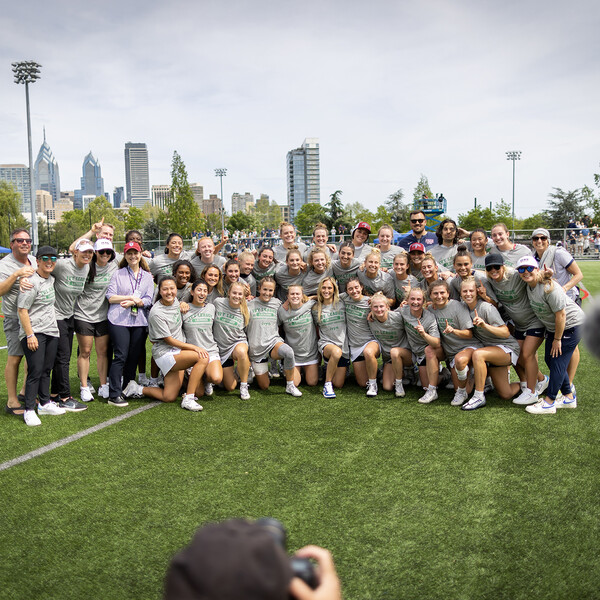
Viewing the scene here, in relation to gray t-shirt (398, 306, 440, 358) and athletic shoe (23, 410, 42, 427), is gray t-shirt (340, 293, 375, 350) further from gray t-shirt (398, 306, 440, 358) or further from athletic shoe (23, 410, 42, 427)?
athletic shoe (23, 410, 42, 427)

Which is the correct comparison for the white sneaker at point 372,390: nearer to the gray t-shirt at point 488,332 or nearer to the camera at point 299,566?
the gray t-shirt at point 488,332

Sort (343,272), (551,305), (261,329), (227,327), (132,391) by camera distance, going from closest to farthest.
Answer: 1. (551,305)
2. (132,391)
3. (227,327)
4. (261,329)
5. (343,272)

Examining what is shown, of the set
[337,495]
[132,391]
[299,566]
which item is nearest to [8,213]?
[132,391]

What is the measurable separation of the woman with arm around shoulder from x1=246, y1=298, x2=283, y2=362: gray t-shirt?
2954mm

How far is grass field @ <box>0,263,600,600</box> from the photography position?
3186mm

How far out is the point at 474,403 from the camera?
6.14m

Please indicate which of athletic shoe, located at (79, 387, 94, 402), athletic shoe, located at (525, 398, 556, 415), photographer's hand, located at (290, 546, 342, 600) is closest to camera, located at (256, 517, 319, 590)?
photographer's hand, located at (290, 546, 342, 600)

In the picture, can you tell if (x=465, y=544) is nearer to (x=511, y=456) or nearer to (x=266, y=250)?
(x=511, y=456)

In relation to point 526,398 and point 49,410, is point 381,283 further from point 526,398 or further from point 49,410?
point 49,410

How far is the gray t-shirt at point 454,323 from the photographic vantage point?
6383 millimetres

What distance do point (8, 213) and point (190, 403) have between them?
51.7 m

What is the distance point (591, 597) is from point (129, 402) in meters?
5.17

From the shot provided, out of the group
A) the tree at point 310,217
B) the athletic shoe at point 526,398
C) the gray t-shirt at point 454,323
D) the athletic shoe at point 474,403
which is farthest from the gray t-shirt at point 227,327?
the tree at point 310,217

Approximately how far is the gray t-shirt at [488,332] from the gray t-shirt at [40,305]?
456cm
